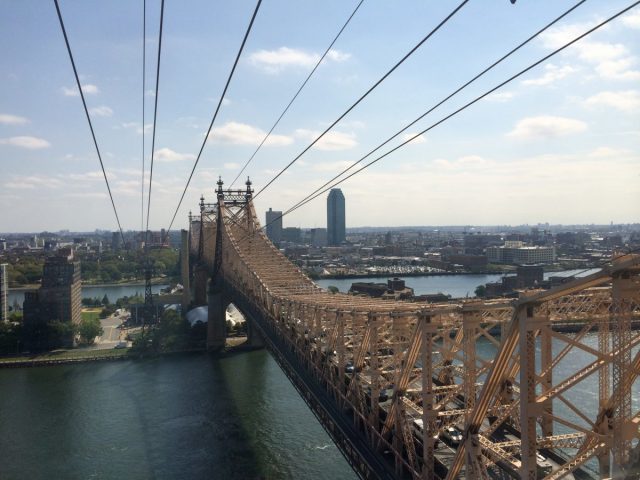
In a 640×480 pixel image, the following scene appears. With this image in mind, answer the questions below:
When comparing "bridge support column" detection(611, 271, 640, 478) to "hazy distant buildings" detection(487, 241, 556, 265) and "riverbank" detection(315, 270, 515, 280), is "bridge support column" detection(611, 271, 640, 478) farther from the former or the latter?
"hazy distant buildings" detection(487, 241, 556, 265)

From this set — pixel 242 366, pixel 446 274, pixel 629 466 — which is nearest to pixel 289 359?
pixel 629 466

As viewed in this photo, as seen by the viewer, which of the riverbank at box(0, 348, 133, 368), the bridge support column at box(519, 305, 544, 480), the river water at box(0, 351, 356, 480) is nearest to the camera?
the bridge support column at box(519, 305, 544, 480)

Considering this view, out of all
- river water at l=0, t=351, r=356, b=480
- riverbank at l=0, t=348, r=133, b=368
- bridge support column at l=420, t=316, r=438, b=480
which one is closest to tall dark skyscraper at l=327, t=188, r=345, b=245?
riverbank at l=0, t=348, r=133, b=368

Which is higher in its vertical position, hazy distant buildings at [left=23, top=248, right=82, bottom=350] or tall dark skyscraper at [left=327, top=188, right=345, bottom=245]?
tall dark skyscraper at [left=327, top=188, right=345, bottom=245]

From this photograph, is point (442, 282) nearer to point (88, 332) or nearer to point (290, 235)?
point (88, 332)

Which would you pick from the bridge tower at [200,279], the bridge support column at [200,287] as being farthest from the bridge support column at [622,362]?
the bridge support column at [200,287]

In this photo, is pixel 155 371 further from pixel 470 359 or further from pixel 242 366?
pixel 470 359
